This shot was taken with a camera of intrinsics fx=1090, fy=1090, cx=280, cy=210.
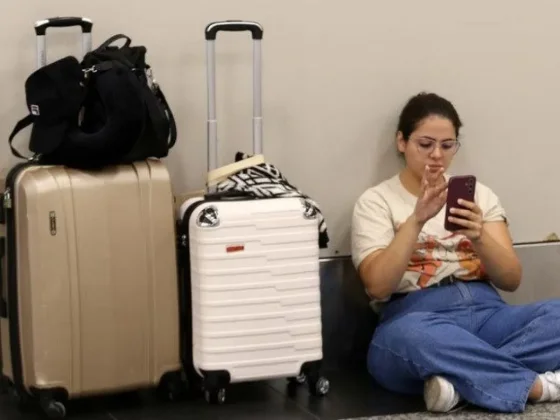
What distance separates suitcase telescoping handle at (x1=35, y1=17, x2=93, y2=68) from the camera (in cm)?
256

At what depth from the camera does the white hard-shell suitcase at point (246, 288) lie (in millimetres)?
2551

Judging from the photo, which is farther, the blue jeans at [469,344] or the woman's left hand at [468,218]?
the woman's left hand at [468,218]


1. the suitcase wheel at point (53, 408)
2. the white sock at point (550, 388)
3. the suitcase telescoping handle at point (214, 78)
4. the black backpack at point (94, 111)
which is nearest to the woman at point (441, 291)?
the white sock at point (550, 388)

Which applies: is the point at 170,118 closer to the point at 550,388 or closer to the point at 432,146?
the point at 432,146

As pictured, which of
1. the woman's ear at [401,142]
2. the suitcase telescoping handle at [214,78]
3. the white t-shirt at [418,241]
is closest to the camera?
the suitcase telescoping handle at [214,78]

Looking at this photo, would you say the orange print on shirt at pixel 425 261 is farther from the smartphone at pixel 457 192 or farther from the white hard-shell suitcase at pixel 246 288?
the white hard-shell suitcase at pixel 246 288

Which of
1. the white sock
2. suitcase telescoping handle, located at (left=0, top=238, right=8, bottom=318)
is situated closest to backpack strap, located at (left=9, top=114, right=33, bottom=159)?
suitcase telescoping handle, located at (left=0, top=238, right=8, bottom=318)

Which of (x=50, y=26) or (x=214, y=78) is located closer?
(x=50, y=26)

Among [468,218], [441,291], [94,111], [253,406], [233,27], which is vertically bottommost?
[253,406]

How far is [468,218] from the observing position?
2709 mm

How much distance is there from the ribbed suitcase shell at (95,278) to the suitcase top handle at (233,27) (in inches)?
14.0

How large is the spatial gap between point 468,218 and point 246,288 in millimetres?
588

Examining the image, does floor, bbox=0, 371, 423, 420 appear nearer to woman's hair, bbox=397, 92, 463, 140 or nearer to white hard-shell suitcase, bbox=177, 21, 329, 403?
white hard-shell suitcase, bbox=177, 21, 329, 403

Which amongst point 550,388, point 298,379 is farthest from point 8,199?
point 550,388
